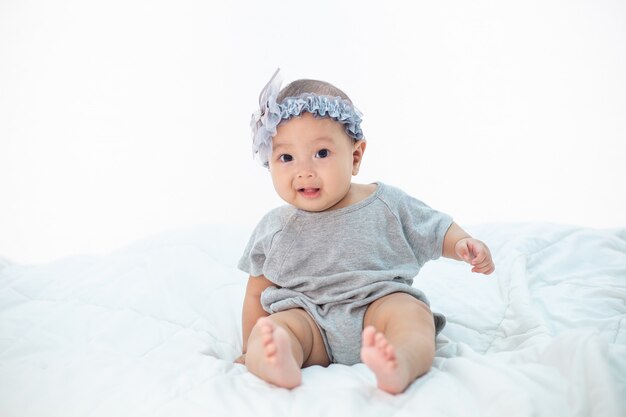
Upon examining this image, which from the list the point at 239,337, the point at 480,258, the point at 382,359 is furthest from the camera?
the point at 239,337

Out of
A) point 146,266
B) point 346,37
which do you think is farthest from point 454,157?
point 146,266

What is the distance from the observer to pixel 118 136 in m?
2.38

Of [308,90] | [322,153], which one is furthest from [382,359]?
[308,90]

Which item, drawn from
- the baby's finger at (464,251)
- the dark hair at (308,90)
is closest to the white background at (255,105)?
the dark hair at (308,90)

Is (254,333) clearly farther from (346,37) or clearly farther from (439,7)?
(439,7)

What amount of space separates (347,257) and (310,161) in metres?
0.20

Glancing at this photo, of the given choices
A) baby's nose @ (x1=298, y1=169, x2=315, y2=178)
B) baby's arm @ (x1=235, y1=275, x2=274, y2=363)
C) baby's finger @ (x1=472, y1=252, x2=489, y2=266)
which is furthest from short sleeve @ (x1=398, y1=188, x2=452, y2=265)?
baby's arm @ (x1=235, y1=275, x2=274, y2=363)

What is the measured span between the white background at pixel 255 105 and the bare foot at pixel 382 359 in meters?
1.77

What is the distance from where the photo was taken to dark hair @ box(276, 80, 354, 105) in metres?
1.16

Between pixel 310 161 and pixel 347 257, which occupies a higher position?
pixel 310 161

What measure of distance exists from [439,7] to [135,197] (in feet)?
5.11

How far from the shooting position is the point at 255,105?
8.01 ft

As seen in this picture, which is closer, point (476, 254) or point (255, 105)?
point (476, 254)

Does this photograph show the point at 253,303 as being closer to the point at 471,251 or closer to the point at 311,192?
the point at 311,192
